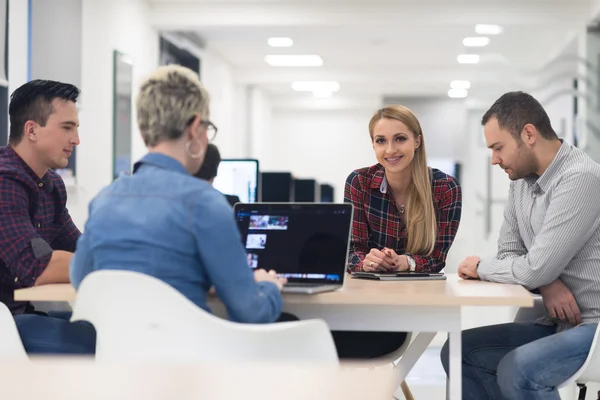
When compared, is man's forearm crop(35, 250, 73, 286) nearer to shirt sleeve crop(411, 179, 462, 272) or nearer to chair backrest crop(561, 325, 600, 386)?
shirt sleeve crop(411, 179, 462, 272)

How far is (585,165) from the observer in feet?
8.20

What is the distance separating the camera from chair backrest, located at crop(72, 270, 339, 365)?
171 cm

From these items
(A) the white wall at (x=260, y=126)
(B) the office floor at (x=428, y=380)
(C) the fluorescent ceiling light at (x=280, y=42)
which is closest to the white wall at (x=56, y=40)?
(B) the office floor at (x=428, y=380)

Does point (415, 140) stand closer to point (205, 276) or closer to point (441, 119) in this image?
point (205, 276)

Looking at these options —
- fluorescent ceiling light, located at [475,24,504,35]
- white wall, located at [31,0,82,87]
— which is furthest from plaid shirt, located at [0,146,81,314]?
fluorescent ceiling light, located at [475,24,504,35]

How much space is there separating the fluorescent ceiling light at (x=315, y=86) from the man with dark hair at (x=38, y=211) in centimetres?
1188

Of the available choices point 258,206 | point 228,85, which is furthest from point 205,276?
point 228,85

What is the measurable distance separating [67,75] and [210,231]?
5.46 meters

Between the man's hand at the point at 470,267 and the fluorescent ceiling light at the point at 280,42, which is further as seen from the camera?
the fluorescent ceiling light at the point at 280,42

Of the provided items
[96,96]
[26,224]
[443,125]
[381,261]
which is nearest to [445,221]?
[381,261]

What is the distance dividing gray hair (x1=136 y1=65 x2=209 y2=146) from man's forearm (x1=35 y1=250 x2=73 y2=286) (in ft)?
1.87

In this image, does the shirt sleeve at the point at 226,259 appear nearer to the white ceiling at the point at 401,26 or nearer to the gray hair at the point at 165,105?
the gray hair at the point at 165,105

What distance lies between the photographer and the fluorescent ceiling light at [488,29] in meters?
9.17

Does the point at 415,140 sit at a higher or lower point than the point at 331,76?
lower
